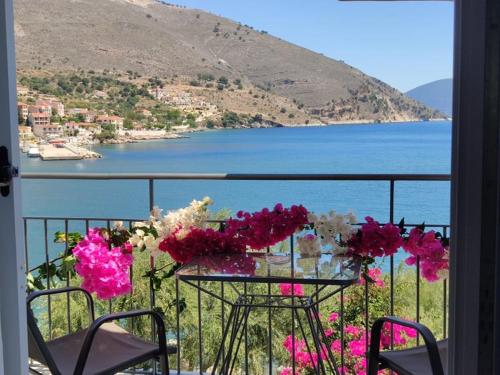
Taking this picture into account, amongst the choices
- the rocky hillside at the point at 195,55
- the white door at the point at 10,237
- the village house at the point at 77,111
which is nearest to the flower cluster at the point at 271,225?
the white door at the point at 10,237

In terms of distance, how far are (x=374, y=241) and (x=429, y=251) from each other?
0.85 feet

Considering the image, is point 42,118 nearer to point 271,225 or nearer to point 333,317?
point 333,317

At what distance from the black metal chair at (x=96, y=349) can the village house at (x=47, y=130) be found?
18.3 feet

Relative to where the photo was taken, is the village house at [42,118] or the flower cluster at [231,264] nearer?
the flower cluster at [231,264]

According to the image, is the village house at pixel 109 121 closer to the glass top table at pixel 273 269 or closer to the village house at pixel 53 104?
the village house at pixel 53 104

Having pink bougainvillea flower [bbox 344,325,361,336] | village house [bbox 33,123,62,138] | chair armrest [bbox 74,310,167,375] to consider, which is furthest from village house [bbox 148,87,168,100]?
chair armrest [bbox 74,310,167,375]

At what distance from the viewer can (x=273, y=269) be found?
7.83 ft

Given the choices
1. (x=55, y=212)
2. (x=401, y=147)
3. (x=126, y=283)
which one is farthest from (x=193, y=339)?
(x=401, y=147)

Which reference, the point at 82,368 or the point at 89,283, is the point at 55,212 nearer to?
the point at 89,283

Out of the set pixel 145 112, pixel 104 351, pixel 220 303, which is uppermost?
pixel 145 112

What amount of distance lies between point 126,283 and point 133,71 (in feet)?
46.6

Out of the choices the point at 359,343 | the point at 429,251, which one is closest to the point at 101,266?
the point at 429,251

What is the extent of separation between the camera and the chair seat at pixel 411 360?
1.96 metres

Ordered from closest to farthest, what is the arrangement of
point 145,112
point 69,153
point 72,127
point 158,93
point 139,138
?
point 69,153 → point 72,127 → point 139,138 → point 145,112 → point 158,93
